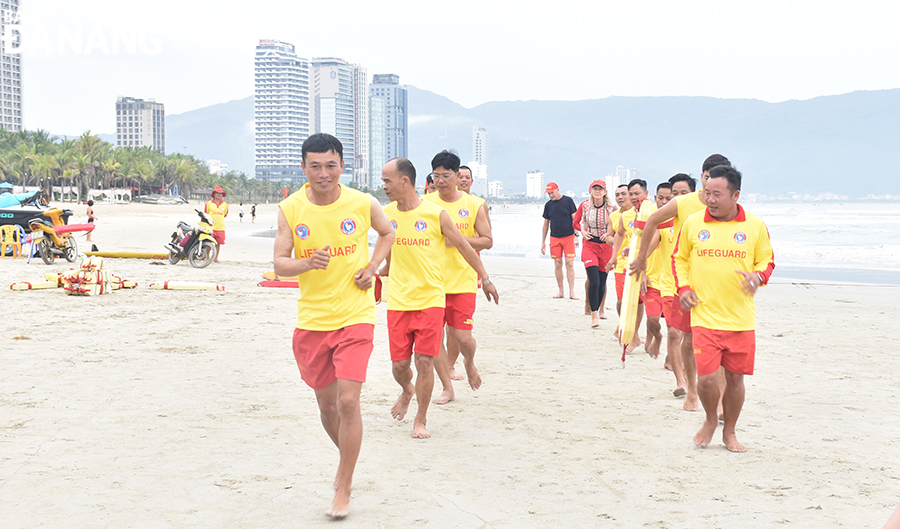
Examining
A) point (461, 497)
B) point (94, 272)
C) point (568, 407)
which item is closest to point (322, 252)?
point (461, 497)

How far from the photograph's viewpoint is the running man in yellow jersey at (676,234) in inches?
225

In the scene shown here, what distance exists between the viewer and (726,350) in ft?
15.9

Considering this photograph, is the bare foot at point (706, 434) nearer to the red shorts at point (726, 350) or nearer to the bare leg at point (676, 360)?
the red shorts at point (726, 350)

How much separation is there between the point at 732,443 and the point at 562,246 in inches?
325

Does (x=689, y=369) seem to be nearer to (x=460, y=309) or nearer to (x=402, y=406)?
(x=460, y=309)

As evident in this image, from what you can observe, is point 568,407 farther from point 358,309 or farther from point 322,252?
point 322,252

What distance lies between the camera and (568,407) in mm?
6191

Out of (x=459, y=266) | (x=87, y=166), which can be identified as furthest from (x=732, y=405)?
(x=87, y=166)

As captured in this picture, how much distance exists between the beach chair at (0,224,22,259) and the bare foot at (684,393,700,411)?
1728cm

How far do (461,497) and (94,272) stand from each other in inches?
409

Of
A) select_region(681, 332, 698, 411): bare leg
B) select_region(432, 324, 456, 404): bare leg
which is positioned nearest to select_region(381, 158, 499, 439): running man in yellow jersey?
select_region(432, 324, 456, 404): bare leg

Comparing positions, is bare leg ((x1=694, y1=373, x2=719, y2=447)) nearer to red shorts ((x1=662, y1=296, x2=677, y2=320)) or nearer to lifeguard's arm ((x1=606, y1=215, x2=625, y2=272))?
red shorts ((x1=662, y1=296, x2=677, y2=320))

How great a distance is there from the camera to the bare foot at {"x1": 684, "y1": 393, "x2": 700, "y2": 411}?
613 cm

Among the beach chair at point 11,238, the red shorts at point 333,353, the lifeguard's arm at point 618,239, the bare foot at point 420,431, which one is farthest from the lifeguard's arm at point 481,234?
the beach chair at point 11,238
